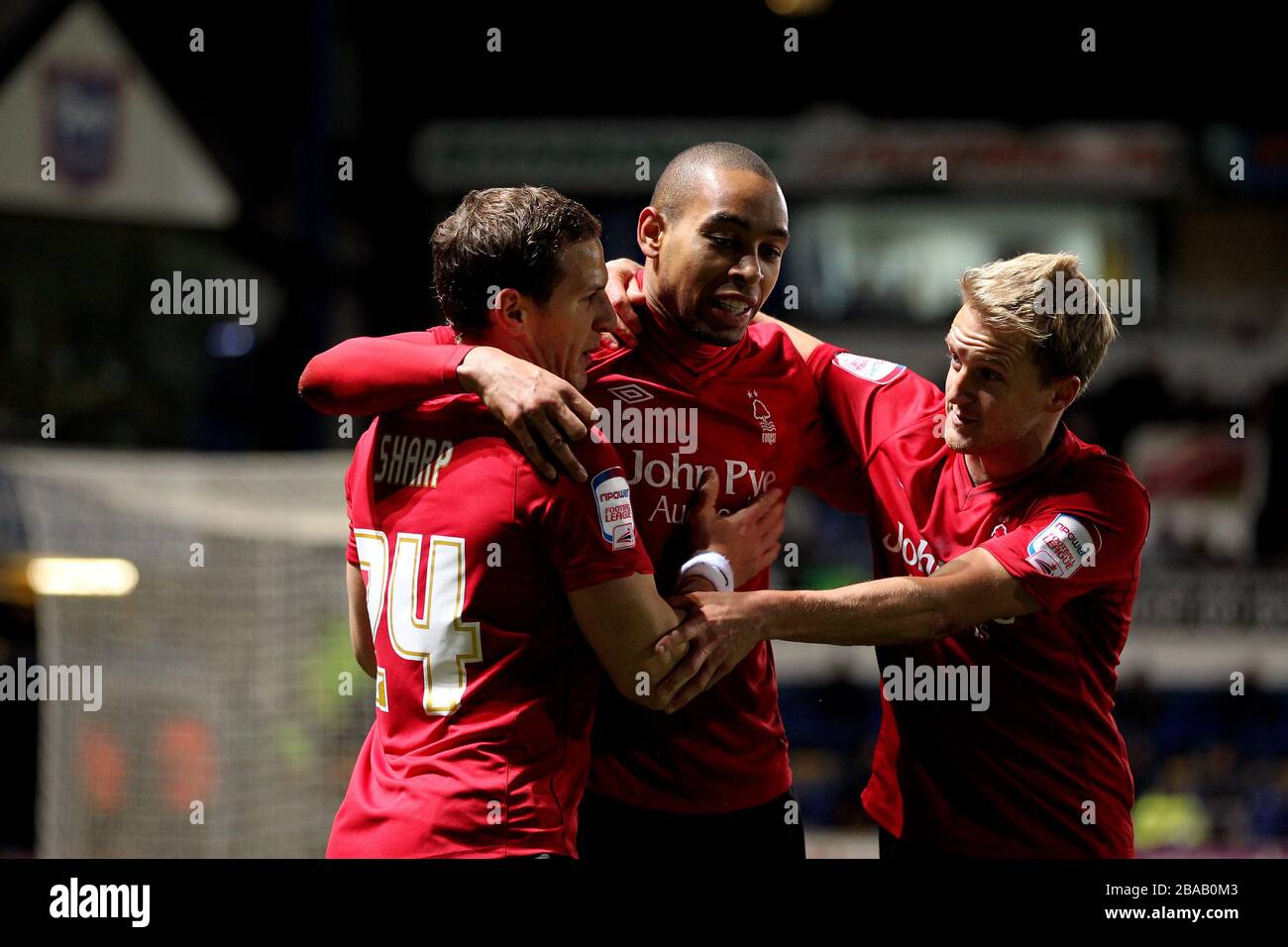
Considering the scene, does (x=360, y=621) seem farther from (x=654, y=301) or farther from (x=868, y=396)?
(x=868, y=396)

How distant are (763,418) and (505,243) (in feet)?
2.91

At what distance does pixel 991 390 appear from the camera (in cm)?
279

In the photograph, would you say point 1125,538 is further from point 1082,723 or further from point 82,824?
point 82,824

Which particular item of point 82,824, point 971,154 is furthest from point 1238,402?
point 82,824

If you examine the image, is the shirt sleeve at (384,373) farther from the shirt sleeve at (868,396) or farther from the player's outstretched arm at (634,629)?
the shirt sleeve at (868,396)

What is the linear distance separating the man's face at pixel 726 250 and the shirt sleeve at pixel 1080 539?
2.45 feet

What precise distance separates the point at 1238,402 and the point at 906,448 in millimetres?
10574

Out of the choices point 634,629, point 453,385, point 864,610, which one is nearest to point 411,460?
point 453,385

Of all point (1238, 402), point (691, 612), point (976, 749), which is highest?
Answer: point (1238, 402)

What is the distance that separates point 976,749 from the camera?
289 cm

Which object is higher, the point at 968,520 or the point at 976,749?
the point at 968,520

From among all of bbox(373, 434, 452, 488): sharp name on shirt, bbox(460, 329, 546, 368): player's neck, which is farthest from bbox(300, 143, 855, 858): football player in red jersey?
bbox(460, 329, 546, 368): player's neck

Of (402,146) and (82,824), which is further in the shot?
(402,146)

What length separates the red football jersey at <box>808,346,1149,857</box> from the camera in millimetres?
2863
